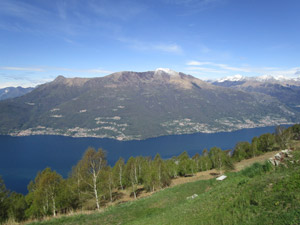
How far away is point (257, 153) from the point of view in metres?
68.7

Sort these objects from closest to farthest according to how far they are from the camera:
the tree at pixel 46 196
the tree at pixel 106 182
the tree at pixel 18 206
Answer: the tree at pixel 46 196, the tree at pixel 106 182, the tree at pixel 18 206

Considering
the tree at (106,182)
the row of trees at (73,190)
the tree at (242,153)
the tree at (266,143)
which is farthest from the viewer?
the tree at (266,143)

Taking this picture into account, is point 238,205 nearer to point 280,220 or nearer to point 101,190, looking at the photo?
point 280,220

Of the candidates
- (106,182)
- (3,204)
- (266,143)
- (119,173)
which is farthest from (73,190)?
(266,143)

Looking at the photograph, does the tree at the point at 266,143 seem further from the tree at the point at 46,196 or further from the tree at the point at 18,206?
the tree at the point at 18,206

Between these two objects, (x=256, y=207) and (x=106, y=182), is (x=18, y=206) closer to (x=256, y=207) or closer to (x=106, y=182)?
(x=106, y=182)

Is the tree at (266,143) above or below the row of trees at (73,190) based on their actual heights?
below

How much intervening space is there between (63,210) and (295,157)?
34180mm

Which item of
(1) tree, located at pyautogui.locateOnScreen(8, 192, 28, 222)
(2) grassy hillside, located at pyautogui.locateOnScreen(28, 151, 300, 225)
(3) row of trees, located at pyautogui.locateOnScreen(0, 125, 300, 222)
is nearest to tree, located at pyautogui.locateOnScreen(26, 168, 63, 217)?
(3) row of trees, located at pyautogui.locateOnScreen(0, 125, 300, 222)

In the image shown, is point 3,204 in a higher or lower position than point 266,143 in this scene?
higher

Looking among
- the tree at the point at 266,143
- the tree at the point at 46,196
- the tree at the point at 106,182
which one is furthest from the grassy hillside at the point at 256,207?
the tree at the point at 266,143

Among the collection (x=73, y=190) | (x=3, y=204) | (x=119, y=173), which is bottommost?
(x=119, y=173)

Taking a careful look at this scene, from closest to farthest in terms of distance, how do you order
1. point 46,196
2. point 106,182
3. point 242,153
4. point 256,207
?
point 256,207 → point 46,196 → point 106,182 → point 242,153

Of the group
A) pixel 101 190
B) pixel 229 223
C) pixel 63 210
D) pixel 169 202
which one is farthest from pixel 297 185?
pixel 63 210
